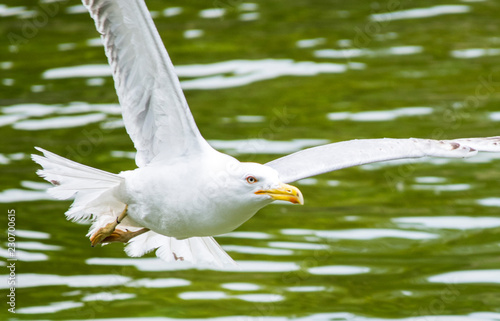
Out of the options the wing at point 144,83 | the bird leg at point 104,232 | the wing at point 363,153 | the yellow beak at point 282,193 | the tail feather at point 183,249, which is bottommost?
the tail feather at point 183,249

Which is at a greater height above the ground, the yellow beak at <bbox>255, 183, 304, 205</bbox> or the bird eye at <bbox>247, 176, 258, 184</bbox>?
the bird eye at <bbox>247, 176, 258, 184</bbox>

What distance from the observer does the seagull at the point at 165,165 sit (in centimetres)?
820

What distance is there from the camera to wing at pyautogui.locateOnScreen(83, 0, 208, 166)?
27.1 ft

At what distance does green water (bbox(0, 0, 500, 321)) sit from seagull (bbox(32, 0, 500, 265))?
11.2 ft

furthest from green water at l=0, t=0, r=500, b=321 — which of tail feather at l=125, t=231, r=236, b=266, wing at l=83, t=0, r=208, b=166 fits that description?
wing at l=83, t=0, r=208, b=166

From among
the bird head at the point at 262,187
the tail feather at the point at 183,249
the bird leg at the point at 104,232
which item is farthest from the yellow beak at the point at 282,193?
the tail feather at the point at 183,249

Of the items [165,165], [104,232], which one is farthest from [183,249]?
[165,165]

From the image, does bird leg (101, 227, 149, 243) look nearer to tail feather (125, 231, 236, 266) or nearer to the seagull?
the seagull

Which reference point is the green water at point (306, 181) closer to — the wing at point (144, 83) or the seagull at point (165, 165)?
the seagull at point (165, 165)

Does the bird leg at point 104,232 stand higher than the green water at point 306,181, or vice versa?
the bird leg at point 104,232

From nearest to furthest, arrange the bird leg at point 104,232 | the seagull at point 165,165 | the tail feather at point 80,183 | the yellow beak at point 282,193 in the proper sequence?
the yellow beak at point 282,193, the seagull at point 165,165, the tail feather at point 80,183, the bird leg at point 104,232

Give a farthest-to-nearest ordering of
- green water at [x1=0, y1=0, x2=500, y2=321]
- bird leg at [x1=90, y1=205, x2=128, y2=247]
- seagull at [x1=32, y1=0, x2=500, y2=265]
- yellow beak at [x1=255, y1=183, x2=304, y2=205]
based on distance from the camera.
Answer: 1. green water at [x1=0, y1=0, x2=500, y2=321]
2. bird leg at [x1=90, y1=205, x2=128, y2=247]
3. seagull at [x1=32, y1=0, x2=500, y2=265]
4. yellow beak at [x1=255, y1=183, x2=304, y2=205]

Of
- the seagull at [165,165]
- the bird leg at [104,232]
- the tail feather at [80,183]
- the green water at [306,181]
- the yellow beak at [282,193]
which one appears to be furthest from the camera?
the green water at [306,181]

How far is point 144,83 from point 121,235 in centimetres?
161
